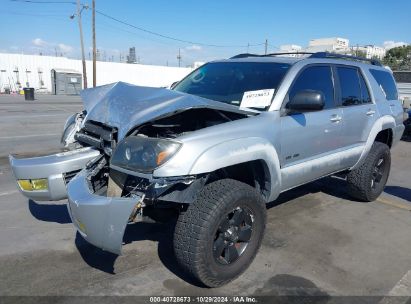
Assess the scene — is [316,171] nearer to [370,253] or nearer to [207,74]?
[370,253]

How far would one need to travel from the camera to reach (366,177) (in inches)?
197

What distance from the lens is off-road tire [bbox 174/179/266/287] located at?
2.75m

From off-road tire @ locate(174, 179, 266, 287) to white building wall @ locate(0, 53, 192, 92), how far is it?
33865mm

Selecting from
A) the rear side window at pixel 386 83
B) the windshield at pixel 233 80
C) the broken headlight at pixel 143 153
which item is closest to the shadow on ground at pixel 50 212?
the broken headlight at pixel 143 153

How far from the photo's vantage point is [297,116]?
3.76m

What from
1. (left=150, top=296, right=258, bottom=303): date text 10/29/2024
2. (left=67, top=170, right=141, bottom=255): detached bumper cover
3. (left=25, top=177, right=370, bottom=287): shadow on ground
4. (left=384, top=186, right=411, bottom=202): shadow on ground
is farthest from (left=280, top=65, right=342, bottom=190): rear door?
(left=384, top=186, right=411, bottom=202): shadow on ground

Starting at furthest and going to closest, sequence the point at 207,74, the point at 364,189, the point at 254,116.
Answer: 1. the point at 364,189
2. the point at 207,74
3. the point at 254,116

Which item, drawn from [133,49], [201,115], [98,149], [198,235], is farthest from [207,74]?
[133,49]

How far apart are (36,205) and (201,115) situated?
263 cm

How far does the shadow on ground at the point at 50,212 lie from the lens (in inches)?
171

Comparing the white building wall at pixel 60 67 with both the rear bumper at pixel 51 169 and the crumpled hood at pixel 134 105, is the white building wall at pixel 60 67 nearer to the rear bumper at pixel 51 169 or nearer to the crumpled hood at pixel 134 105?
the crumpled hood at pixel 134 105

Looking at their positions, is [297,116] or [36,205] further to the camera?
[36,205]

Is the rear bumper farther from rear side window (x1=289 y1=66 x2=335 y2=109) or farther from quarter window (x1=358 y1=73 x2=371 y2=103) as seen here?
quarter window (x1=358 y1=73 x2=371 y2=103)

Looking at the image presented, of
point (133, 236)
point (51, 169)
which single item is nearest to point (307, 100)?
point (133, 236)
